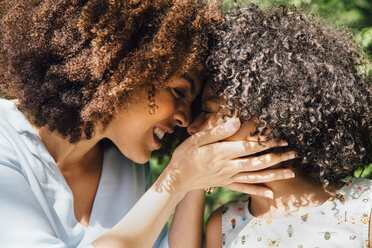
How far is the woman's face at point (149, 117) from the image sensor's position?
239cm

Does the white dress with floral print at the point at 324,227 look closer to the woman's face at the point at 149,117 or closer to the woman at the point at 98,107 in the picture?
the woman at the point at 98,107

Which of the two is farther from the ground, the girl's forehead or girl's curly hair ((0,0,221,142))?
girl's curly hair ((0,0,221,142))

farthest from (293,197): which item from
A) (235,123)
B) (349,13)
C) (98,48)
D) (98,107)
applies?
(349,13)

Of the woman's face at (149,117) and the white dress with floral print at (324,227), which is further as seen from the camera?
the woman's face at (149,117)

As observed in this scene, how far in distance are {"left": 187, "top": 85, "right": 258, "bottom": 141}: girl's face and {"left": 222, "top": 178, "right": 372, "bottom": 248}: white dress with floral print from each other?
19.0 inches

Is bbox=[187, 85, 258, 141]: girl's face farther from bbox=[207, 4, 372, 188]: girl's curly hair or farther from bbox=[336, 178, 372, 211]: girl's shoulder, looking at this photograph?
bbox=[336, 178, 372, 211]: girl's shoulder

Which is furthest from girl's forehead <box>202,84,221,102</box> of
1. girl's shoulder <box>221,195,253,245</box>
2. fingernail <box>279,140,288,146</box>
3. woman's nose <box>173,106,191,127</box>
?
girl's shoulder <box>221,195,253,245</box>

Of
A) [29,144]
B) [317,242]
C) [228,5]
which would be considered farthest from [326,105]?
[29,144]

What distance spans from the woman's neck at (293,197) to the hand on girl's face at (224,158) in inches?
4.5

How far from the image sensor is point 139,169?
298 centimetres

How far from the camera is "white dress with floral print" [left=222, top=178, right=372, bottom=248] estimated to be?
2.14 meters

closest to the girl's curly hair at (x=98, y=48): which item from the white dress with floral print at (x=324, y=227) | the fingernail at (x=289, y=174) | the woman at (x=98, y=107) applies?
the woman at (x=98, y=107)

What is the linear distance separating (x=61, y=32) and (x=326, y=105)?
133 centimetres

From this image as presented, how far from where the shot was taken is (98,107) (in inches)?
87.4
